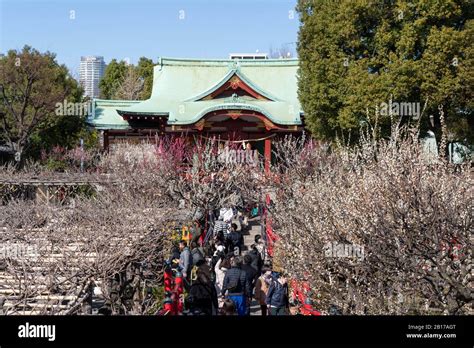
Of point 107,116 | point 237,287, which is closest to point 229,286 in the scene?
point 237,287

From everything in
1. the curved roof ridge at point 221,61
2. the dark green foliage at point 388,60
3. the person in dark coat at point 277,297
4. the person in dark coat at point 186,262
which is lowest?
the person in dark coat at point 277,297

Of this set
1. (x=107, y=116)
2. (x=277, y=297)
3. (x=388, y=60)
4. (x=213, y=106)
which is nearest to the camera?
(x=277, y=297)

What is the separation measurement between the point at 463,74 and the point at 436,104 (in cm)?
96

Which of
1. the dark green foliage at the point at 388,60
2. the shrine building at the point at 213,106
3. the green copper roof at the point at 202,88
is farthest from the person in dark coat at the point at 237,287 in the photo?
the green copper roof at the point at 202,88

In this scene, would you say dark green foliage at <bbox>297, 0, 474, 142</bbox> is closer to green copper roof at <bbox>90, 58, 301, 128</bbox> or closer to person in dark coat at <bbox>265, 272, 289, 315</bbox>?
green copper roof at <bbox>90, 58, 301, 128</bbox>

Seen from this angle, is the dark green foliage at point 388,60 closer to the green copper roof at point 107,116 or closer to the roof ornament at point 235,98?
the roof ornament at point 235,98

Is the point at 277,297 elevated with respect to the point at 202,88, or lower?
lower

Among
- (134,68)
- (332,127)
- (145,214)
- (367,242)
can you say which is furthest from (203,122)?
(134,68)

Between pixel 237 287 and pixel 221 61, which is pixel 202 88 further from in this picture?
pixel 237 287

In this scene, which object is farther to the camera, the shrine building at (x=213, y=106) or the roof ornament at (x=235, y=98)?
the roof ornament at (x=235, y=98)

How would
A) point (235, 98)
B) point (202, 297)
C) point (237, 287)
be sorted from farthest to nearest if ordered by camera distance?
point (235, 98)
point (237, 287)
point (202, 297)

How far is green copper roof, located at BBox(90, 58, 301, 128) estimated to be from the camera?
22.1 metres

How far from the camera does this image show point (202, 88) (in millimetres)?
26016

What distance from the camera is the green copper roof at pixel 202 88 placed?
872 inches
